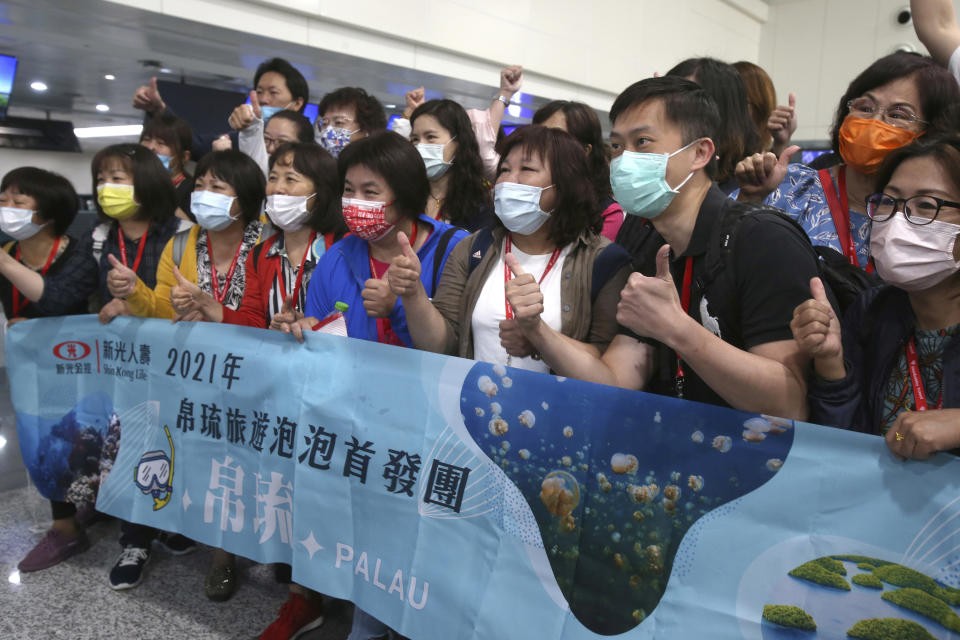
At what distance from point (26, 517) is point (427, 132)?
248cm

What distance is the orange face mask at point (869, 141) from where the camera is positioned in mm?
1810

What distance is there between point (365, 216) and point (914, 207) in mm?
1485

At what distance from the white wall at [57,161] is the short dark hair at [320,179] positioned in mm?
14839

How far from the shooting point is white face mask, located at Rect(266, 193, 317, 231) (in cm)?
254

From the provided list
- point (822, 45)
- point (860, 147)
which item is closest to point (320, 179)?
point (860, 147)

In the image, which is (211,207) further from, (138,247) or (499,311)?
(499,311)

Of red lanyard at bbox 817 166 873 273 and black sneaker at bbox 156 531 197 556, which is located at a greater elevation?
red lanyard at bbox 817 166 873 273

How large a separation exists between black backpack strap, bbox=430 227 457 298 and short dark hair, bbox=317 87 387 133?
125cm

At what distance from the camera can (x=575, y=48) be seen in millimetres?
7695

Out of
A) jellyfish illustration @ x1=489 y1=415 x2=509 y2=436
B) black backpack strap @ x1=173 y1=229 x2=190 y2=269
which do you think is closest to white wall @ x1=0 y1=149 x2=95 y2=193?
black backpack strap @ x1=173 y1=229 x2=190 y2=269

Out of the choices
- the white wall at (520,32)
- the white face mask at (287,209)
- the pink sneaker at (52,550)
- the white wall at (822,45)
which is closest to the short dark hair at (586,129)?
the white face mask at (287,209)

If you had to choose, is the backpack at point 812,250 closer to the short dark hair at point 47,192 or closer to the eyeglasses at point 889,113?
the eyeglasses at point 889,113

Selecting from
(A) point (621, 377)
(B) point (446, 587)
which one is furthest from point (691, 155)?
(B) point (446, 587)

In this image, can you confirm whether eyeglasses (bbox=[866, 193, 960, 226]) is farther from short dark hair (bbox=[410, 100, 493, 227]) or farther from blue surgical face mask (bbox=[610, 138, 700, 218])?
short dark hair (bbox=[410, 100, 493, 227])
